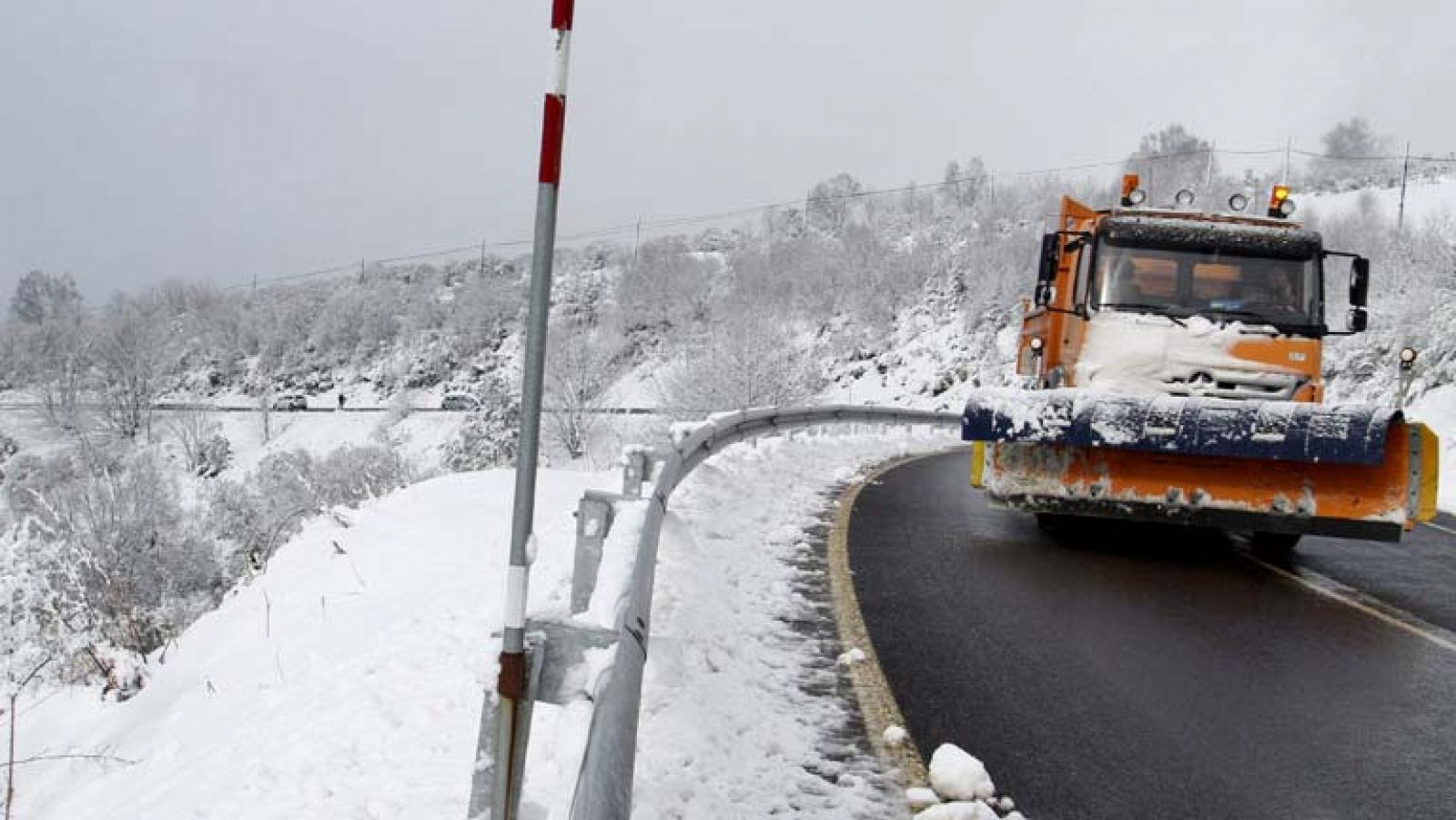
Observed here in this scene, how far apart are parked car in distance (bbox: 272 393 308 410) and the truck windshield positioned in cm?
6055

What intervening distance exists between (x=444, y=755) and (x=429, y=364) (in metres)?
76.9

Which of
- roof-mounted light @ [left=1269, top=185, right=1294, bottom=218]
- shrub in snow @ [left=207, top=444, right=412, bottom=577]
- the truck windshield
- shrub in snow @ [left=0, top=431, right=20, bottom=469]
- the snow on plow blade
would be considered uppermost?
roof-mounted light @ [left=1269, top=185, right=1294, bottom=218]

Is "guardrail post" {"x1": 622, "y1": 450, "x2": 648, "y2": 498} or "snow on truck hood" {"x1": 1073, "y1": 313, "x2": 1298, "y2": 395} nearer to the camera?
"guardrail post" {"x1": 622, "y1": 450, "x2": 648, "y2": 498}

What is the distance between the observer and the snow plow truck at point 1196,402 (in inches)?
272

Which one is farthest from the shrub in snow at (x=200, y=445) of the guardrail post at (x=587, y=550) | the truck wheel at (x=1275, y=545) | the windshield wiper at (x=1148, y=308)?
the guardrail post at (x=587, y=550)

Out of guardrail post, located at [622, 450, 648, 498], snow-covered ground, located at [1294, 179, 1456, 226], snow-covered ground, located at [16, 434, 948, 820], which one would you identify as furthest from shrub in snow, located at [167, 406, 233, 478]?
snow-covered ground, located at [1294, 179, 1456, 226]

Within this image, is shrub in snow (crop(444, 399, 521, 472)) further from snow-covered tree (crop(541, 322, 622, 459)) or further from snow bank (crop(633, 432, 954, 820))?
snow bank (crop(633, 432, 954, 820))

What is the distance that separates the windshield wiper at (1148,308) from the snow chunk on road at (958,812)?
623 centimetres

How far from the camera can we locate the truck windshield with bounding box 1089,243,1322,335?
26.8 ft

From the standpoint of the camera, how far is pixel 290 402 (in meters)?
62.7

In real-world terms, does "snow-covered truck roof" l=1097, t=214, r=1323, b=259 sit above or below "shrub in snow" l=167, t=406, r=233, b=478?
above

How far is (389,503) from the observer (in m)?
10.4

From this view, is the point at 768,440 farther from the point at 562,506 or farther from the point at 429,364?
the point at 429,364

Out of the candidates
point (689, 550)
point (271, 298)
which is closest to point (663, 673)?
point (689, 550)
